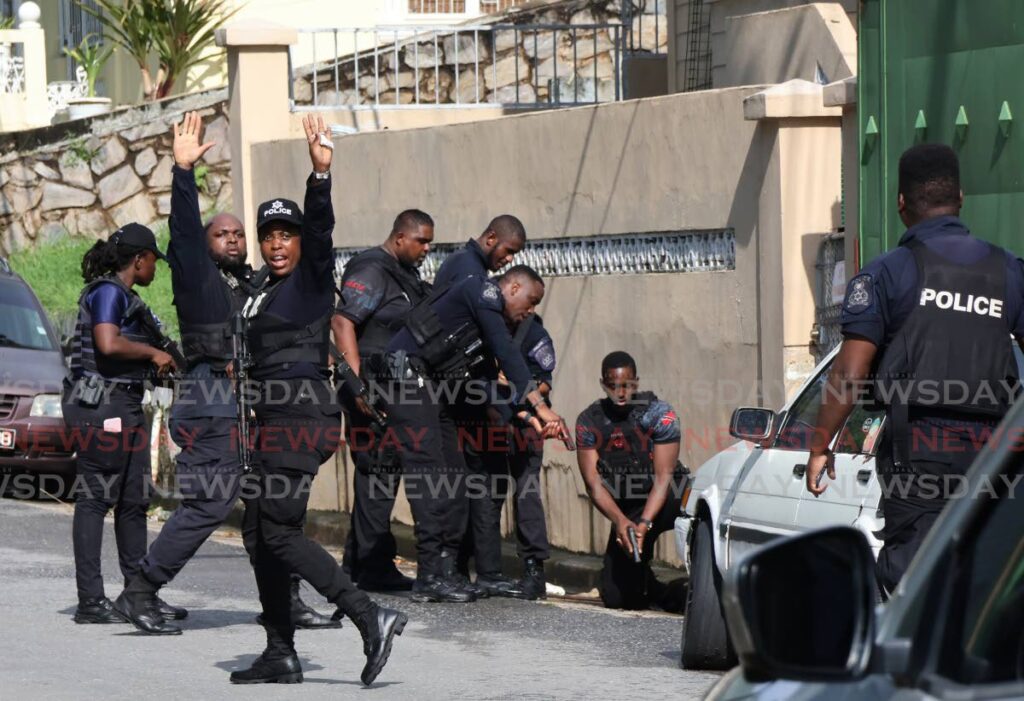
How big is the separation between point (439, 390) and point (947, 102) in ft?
9.20

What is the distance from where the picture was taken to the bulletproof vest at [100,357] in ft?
27.5

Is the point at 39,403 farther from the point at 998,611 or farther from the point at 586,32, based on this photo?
the point at 998,611

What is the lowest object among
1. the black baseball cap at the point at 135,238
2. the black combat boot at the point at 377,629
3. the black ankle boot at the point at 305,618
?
the black ankle boot at the point at 305,618

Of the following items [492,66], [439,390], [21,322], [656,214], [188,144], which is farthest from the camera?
[492,66]

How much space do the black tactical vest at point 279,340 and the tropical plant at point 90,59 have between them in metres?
17.9

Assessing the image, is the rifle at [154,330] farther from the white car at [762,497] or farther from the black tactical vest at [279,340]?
the white car at [762,497]

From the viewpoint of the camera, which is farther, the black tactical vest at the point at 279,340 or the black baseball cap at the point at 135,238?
the black baseball cap at the point at 135,238

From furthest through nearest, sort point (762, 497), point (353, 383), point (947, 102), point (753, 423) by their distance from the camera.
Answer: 1. point (947, 102)
2. point (353, 383)
3. point (762, 497)
4. point (753, 423)

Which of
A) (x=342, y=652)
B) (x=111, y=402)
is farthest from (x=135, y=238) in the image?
(x=342, y=652)

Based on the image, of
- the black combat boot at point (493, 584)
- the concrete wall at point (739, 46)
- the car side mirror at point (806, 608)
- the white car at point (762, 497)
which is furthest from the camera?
the concrete wall at point (739, 46)

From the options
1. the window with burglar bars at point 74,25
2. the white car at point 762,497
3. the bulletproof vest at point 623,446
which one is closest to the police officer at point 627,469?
the bulletproof vest at point 623,446

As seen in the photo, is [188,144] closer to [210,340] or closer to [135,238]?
[210,340]

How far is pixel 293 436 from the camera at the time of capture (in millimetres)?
6848

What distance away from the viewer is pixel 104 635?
27.0 ft
